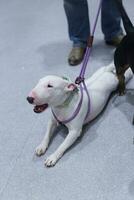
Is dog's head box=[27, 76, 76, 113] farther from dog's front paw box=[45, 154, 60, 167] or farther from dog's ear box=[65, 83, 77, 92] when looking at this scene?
dog's front paw box=[45, 154, 60, 167]

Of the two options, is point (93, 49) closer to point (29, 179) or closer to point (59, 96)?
point (59, 96)

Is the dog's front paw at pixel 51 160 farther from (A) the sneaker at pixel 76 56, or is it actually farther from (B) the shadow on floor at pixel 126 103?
(A) the sneaker at pixel 76 56

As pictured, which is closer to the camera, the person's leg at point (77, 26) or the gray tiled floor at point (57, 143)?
the gray tiled floor at point (57, 143)

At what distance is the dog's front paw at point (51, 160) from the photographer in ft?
5.47

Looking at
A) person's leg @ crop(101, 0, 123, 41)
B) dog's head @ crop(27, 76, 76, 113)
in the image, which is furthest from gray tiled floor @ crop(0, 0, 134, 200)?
dog's head @ crop(27, 76, 76, 113)

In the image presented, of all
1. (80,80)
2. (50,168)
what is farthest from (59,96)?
(50,168)

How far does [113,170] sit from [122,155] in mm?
94

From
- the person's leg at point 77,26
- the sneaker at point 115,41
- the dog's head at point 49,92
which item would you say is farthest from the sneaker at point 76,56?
the dog's head at point 49,92

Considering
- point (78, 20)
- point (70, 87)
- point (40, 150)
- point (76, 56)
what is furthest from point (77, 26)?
point (40, 150)

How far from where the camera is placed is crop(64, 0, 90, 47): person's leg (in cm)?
226

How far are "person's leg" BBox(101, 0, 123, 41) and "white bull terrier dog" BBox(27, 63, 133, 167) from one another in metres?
0.56

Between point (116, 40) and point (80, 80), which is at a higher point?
point (80, 80)

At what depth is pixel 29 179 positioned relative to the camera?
164cm

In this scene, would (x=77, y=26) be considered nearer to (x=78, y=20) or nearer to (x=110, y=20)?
(x=78, y=20)
